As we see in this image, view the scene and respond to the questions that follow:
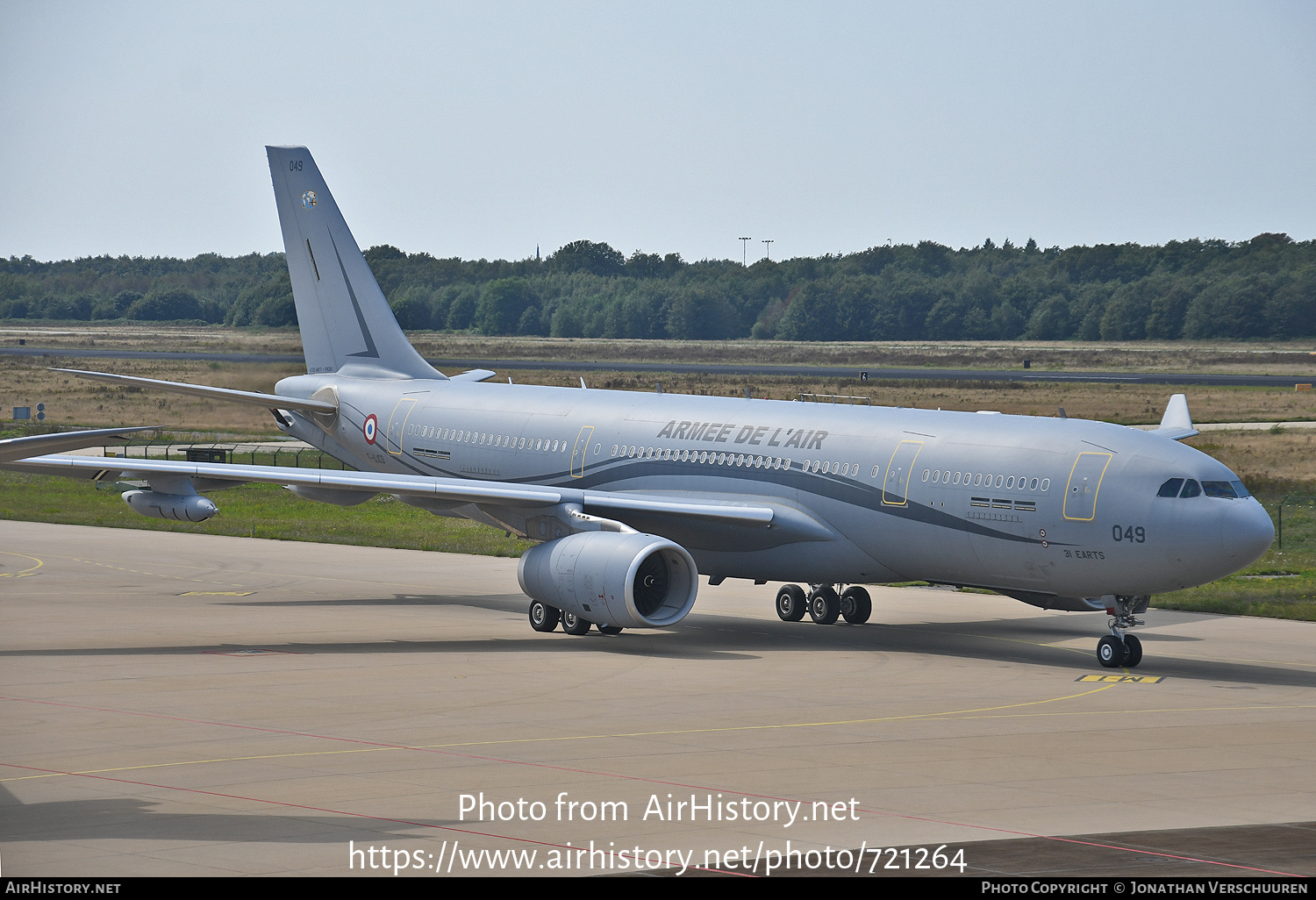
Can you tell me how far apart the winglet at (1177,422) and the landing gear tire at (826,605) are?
25.0 feet

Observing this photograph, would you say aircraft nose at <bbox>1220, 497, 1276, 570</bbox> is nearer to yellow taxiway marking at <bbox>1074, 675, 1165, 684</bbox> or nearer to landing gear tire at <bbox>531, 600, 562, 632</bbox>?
yellow taxiway marking at <bbox>1074, 675, 1165, 684</bbox>

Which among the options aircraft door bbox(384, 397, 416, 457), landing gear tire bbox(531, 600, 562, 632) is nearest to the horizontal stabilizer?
aircraft door bbox(384, 397, 416, 457)

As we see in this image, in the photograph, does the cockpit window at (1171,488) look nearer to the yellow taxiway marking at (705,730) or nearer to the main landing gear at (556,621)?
the yellow taxiway marking at (705,730)

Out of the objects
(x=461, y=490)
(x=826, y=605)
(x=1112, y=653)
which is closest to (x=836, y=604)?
(x=826, y=605)

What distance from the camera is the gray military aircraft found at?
90.1 feet

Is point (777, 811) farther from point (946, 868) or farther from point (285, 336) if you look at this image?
point (285, 336)

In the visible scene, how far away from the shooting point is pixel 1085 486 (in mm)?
27781

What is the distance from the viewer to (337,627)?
107ft

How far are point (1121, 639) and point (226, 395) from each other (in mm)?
21889

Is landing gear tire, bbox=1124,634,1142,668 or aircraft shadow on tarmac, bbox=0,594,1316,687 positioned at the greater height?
landing gear tire, bbox=1124,634,1142,668

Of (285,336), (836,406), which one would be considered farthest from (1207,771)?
(285,336)

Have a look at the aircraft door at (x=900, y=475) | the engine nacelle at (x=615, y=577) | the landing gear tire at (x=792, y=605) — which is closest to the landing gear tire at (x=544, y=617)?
the engine nacelle at (x=615, y=577)

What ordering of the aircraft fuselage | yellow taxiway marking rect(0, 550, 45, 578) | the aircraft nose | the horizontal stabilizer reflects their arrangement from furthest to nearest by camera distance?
yellow taxiway marking rect(0, 550, 45, 578) → the horizontal stabilizer → the aircraft fuselage → the aircraft nose

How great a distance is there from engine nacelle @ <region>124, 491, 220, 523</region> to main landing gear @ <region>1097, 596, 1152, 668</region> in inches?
683
